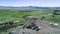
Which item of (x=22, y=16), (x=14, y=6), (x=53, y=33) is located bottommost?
(x=53, y=33)

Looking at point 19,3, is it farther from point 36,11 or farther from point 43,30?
point 43,30

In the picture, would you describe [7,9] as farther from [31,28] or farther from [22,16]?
[31,28]

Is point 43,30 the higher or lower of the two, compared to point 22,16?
lower

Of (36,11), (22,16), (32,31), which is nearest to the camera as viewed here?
(32,31)

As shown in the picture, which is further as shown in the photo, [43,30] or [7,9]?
[7,9]

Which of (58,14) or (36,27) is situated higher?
(58,14)

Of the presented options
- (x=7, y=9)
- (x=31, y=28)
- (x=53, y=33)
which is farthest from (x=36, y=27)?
(x=7, y=9)

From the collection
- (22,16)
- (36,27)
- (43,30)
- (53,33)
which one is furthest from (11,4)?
(53,33)

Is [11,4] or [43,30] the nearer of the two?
[43,30]

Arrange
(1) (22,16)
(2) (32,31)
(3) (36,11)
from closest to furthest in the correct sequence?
(2) (32,31)
(1) (22,16)
(3) (36,11)
